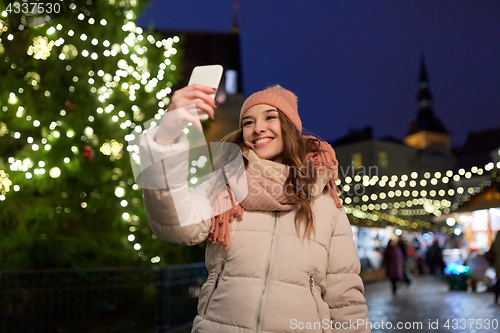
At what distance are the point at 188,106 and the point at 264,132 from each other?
824 mm

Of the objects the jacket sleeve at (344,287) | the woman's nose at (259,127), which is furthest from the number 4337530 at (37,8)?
the jacket sleeve at (344,287)

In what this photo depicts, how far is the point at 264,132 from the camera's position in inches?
93.0

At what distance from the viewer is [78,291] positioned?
6.40 meters

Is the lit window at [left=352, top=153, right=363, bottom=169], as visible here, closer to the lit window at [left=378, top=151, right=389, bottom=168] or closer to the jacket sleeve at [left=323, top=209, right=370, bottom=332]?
the lit window at [left=378, top=151, right=389, bottom=168]

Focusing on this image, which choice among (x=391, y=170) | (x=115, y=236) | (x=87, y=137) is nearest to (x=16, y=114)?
(x=87, y=137)

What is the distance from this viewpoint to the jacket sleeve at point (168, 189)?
1.68 m

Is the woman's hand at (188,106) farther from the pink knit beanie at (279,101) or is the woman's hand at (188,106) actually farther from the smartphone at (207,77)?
the pink knit beanie at (279,101)

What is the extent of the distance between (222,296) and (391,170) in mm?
52427

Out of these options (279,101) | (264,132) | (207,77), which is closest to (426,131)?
(279,101)

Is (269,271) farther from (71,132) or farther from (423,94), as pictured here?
(423,94)

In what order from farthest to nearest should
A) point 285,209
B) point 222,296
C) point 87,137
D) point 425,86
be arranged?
1. point 425,86
2. point 87,137
3. point 285,209
4. point 222,296

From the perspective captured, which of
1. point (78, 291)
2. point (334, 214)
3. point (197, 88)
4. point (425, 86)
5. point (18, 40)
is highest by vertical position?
point (425, 86)

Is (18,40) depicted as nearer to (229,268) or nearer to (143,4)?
(143,4)

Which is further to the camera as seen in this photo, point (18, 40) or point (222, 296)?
point (18, 40)
